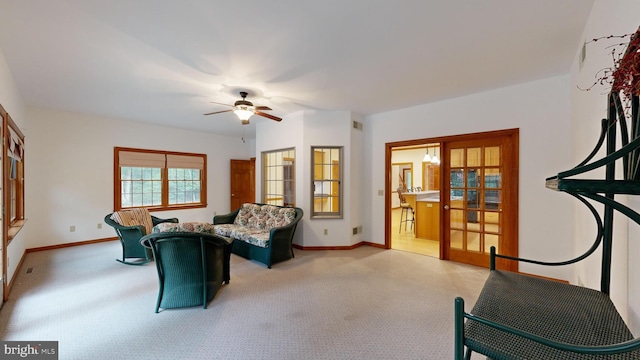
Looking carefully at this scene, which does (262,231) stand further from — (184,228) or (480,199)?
(480,199)

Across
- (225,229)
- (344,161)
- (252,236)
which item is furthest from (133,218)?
(344,161)

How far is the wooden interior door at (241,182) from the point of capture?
7652 mm

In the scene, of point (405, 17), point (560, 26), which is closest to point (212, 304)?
point (405, 17)

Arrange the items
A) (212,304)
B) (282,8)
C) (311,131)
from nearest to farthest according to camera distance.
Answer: (282,8) < (212,304) < (311,131)

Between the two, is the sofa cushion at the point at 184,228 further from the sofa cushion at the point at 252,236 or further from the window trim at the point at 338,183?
the window trim at the point at 338,183

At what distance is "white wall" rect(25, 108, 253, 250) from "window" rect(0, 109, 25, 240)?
47 cm

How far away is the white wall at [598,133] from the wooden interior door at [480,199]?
2.49ft

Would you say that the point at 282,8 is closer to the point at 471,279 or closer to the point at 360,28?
the point at 360,28

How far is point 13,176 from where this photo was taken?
3574 mm

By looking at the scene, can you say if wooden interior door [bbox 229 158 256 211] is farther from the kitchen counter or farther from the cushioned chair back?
the cushioned chair back

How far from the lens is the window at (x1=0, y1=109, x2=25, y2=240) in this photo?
300 cm

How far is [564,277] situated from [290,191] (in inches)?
171

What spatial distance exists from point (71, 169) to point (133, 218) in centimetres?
200

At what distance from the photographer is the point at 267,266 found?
386cm
